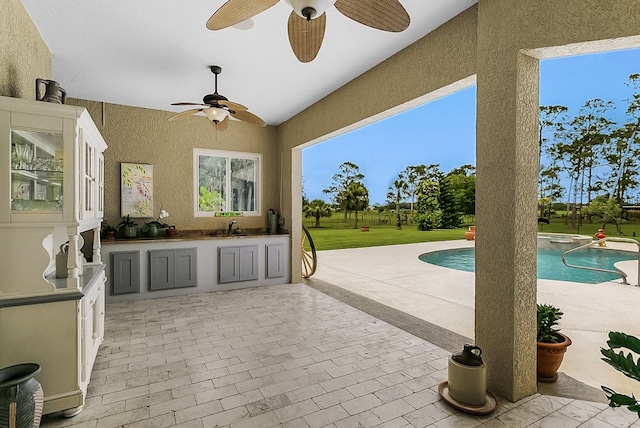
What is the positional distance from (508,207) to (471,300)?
3406 millimetres

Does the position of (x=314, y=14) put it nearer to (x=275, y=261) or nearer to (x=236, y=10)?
(x=236, y=10)

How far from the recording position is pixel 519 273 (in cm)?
225

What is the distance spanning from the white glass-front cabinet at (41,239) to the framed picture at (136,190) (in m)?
3.40

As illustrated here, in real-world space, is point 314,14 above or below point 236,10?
below

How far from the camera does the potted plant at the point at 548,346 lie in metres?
2.47

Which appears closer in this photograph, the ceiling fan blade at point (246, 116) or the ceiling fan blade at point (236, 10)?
the ceiling fan blade at point (236, 10)

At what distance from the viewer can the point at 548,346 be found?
2.47 metres

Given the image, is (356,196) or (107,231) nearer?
(107,231)

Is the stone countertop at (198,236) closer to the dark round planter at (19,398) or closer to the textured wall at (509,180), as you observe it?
the dark round planter at (19,398)

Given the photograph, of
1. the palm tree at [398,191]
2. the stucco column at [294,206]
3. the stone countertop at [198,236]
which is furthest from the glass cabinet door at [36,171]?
the palm tree at [398,191]

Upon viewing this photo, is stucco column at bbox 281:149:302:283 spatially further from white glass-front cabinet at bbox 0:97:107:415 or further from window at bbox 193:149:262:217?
white glass-front cabinet at bbox 0:97:107:415

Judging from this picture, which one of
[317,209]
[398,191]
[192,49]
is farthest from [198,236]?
[398,191]

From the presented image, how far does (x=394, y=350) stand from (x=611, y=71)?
52.6 ft

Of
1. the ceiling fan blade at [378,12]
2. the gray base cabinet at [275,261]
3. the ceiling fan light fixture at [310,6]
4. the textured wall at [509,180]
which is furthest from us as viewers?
the gray base cabinet at [275,261]
